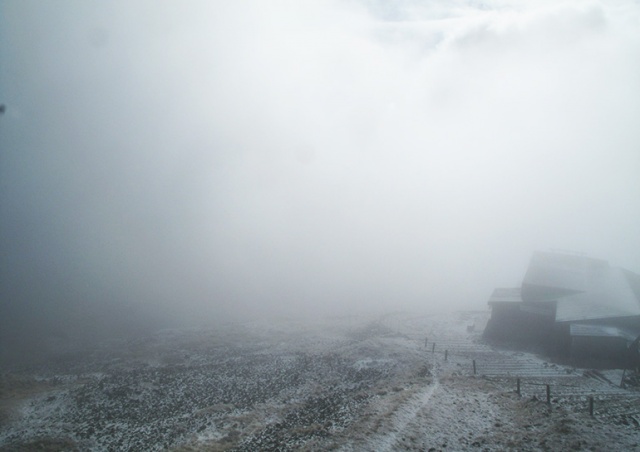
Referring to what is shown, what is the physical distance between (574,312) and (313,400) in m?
27.1

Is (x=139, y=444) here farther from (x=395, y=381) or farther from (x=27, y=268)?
(x=27, y=268)

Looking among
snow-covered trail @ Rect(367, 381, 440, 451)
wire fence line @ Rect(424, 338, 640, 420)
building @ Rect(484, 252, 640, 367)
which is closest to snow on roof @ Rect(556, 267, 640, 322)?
building @ Rect(484, 252, 640, 367)

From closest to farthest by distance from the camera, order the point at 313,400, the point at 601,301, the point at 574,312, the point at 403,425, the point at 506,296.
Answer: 1. the point at 403,425
2. the point at 313,400
3. the point at 574,312
4. the point at 601,301
5. the point at 506,296

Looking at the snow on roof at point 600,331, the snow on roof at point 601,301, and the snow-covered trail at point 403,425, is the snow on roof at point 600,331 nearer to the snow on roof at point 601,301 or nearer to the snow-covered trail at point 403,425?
the snow on roof at point 601,301

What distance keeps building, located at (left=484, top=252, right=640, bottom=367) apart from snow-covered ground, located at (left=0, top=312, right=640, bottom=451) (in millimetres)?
3884

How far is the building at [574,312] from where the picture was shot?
28047 mm

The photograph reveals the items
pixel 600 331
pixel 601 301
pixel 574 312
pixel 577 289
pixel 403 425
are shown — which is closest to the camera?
pixel 403 425

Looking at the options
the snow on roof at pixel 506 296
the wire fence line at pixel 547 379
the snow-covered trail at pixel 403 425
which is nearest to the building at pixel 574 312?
the snow on roof at pixel 506 296

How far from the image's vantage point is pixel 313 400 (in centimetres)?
2270

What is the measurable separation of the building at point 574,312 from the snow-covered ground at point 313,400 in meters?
3.88

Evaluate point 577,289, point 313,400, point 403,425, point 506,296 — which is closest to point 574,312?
point 577,289

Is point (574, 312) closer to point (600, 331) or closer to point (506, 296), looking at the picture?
point (600, 331)

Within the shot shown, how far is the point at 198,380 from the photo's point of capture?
2655 cm

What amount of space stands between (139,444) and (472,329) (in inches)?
1370
